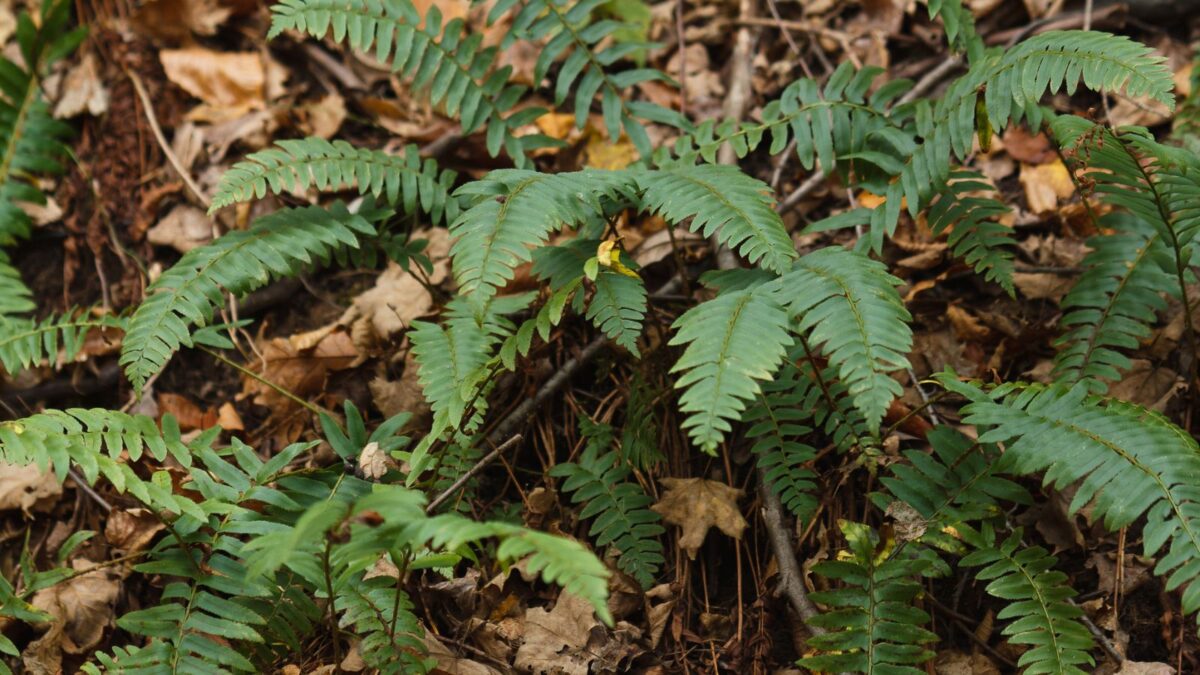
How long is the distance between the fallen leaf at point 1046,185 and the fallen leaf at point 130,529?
11.2 feet

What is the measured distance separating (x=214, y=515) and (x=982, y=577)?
2153mm

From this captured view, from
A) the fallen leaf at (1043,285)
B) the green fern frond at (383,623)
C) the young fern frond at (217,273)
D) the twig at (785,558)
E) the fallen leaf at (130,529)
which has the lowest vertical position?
the fallen leaf at (130,529)

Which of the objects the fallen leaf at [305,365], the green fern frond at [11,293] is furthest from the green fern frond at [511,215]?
the green fern frond at [11,293]

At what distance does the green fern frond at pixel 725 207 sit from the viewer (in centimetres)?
250

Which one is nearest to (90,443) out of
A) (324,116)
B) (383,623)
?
(383,623)

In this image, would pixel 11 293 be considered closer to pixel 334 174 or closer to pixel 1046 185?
pixel 334 174

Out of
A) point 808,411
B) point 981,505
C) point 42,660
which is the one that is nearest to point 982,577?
point 981,505

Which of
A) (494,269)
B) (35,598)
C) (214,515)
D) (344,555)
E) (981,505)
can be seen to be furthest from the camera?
(35,598)

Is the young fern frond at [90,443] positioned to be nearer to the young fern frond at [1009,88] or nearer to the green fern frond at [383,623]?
the green fern frond at [383,623]

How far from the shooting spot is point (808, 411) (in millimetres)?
2855

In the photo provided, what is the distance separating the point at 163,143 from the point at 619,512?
2.95 meters

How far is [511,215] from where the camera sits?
2.52 metres

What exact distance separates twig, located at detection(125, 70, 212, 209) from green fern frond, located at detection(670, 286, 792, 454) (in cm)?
275

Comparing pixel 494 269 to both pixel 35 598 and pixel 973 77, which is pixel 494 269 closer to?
pixel 973 77
